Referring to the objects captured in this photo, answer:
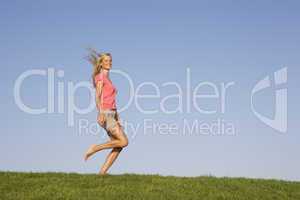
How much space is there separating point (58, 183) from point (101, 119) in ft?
6.24

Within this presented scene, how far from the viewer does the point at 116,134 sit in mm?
12797

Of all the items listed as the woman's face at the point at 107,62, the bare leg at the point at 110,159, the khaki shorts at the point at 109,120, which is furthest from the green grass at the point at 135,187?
the woman's face at the point at 107,62

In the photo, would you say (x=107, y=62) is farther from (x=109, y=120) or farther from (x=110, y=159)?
(x=110, y=159)

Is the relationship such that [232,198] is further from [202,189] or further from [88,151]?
[88,151]

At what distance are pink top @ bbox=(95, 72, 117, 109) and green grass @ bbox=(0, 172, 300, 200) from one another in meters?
1.72

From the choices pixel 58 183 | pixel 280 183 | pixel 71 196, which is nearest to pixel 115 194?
pixel 71 196

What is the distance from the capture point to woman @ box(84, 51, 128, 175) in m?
12.8

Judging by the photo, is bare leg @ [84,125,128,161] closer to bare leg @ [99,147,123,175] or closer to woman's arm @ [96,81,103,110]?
bare leg @ [99,147,123,175]

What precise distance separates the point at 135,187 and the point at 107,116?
215 cm

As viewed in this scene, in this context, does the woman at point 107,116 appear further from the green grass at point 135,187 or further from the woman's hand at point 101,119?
the green grass at point 135,187

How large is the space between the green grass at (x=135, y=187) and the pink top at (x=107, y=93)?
5.63ft

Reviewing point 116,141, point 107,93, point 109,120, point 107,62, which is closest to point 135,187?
point 116,141

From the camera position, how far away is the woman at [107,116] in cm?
1281

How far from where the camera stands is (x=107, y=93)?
42.9 feet
